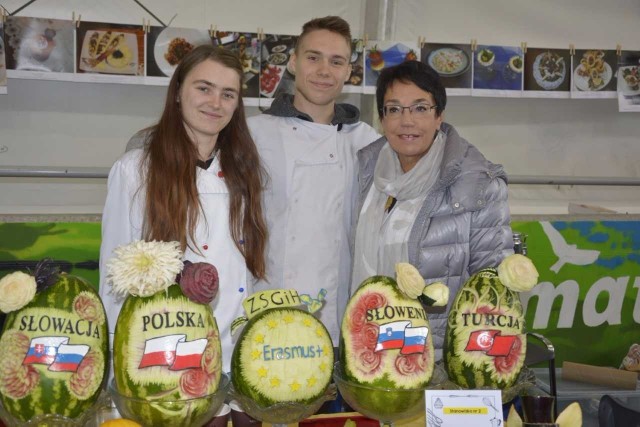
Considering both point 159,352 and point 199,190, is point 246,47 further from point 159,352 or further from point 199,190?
point 159,352

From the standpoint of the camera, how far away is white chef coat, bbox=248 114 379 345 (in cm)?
287

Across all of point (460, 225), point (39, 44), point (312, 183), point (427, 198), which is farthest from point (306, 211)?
point (39, 44)

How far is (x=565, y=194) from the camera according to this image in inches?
214

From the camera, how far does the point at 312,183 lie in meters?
2.90

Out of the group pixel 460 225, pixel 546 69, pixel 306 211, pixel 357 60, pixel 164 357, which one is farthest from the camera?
pixel 546 69

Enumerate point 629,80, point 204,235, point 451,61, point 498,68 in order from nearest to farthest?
point 204,235
point 451,61
point 498,68
point 629,80

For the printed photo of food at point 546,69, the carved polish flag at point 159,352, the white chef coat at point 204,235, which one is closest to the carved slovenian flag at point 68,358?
the carved polish flag at point 159,352

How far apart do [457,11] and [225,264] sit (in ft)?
11.7

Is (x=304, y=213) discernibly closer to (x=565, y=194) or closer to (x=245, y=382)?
(x=245, y=382)

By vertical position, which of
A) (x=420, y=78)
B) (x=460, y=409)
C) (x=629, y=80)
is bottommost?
(x=460, y=409)

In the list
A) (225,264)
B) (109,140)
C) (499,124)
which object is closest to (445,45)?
(499,124)

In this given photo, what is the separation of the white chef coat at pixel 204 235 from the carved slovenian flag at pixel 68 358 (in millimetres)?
794

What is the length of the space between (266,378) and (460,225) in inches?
43.7

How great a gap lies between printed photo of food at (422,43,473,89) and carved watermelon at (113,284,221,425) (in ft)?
12.7
